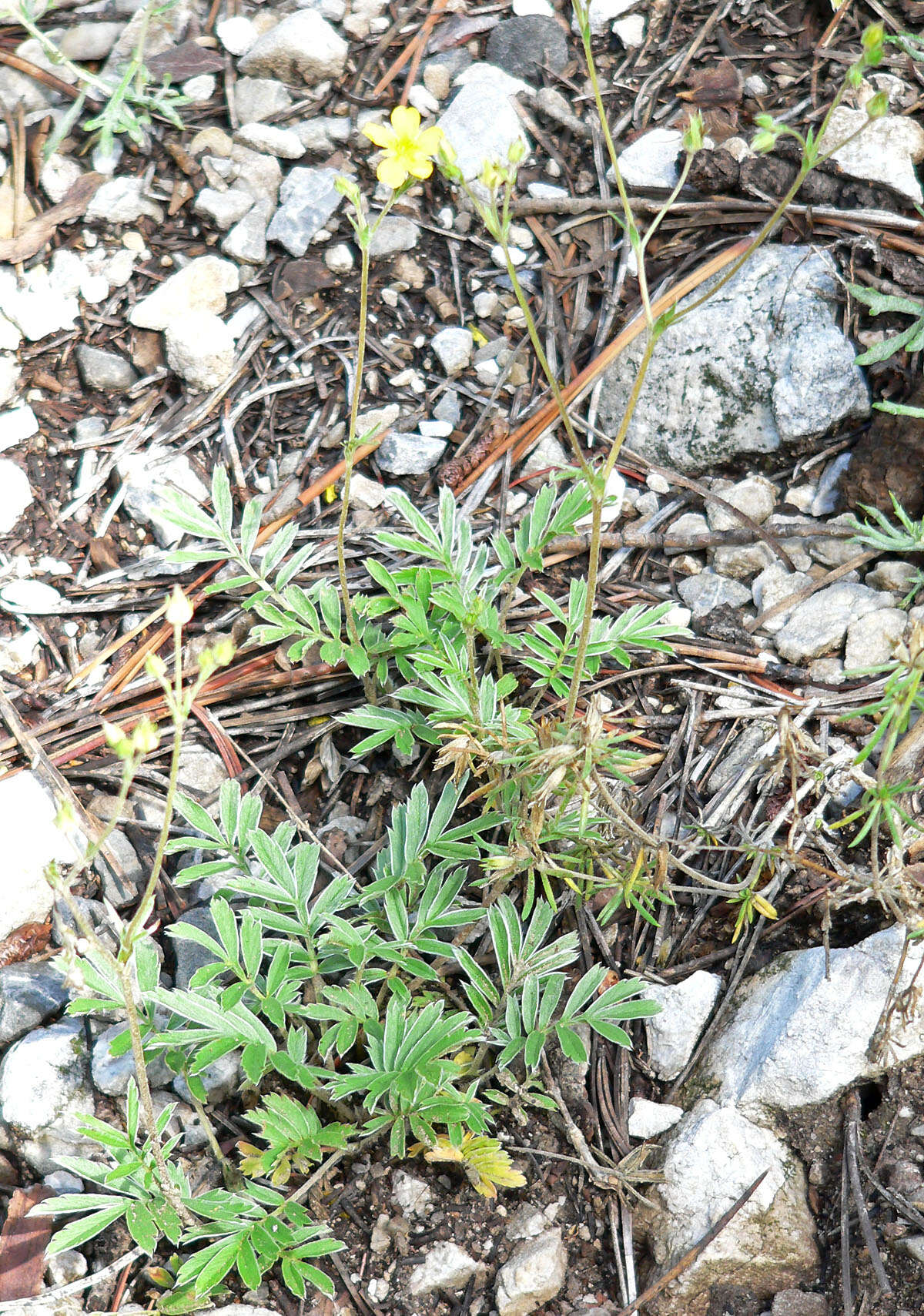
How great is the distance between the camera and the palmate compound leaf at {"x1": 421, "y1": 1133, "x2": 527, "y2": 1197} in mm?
2229

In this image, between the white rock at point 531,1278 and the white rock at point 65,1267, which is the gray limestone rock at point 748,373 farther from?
the white rock at point 65,1267

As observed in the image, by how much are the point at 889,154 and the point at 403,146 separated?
184 cm

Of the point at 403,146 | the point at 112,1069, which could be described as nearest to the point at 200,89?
the point at 403,146

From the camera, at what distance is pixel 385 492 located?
309cm

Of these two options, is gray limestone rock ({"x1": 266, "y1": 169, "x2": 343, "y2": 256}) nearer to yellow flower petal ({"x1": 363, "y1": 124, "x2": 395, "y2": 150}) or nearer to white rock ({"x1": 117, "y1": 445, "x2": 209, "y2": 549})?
white rock ({"x1": 117, "y1": 445, "x2": 209, "y2": 549})

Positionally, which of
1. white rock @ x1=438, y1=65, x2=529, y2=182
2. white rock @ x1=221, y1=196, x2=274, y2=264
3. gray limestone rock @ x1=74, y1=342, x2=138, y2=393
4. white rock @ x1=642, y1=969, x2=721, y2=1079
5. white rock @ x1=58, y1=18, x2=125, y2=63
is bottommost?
white rock @ x1=642, y1=969, x2=721, y2=1079

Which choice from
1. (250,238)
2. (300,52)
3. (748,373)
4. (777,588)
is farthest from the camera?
(300,52)

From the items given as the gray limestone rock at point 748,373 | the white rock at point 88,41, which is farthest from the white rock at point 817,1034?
the white rock at point 88,41

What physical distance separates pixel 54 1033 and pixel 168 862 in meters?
0.49

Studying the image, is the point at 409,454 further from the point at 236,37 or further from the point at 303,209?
the point at 236,37

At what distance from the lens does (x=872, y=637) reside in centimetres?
276

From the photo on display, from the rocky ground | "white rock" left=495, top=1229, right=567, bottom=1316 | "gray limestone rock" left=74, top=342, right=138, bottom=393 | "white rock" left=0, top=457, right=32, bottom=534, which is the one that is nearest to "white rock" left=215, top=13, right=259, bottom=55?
the rocky ground

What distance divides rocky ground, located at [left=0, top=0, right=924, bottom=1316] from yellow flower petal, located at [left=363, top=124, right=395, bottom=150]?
3.79ft

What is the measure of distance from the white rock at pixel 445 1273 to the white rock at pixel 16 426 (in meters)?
2.43
